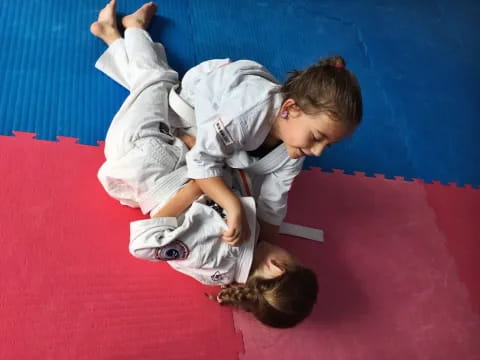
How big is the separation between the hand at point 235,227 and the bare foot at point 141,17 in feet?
3.64

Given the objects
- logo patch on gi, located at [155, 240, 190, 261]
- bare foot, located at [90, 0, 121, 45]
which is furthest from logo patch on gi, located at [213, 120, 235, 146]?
bare foot, located at [90, 0, 121, 45]

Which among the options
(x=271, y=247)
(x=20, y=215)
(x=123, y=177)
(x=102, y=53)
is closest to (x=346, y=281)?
(x=271, y=247)

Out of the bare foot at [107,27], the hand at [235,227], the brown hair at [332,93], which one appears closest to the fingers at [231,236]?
the hand at [235,227]

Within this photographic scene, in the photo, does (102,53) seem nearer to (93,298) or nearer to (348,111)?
(93,298)

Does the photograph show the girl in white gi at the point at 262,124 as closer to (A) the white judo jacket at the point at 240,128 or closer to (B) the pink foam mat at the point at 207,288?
(A) the white judo jacket at the point at 240,128

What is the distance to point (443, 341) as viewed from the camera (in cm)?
174

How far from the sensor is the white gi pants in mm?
1523

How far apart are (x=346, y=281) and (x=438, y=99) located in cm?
134

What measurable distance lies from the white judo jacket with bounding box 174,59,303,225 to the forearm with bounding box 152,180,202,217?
0.20 ft

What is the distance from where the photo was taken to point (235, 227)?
1.41m

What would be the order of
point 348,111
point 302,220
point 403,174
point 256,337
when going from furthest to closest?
point 403,174 < point 302,220 < point 256,337 < point 348,111

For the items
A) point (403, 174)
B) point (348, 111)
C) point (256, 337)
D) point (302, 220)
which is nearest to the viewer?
point (348, 111)

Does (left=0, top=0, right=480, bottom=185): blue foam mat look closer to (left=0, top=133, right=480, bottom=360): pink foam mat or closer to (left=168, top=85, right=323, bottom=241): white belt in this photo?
(left=0, top=133, right=480, bottom=360): pink foam mat

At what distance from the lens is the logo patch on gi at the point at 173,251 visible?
140 cm
